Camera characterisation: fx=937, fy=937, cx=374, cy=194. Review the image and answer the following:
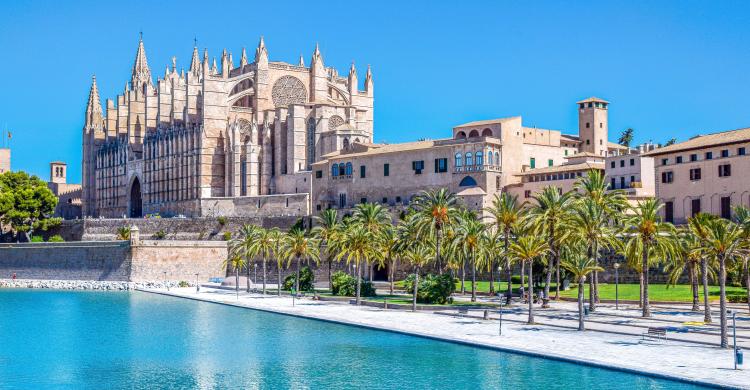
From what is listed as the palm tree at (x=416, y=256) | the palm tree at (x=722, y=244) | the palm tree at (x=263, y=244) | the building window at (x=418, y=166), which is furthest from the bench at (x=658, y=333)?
the building window at (x=418, y=166)

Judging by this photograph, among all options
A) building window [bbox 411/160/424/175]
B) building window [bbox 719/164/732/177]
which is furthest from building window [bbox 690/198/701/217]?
building window [bbox 411/160/424/175]

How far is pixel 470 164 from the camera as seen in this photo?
7038 cm

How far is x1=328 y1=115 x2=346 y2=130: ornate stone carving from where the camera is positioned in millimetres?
90594

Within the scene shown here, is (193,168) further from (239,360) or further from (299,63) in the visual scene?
(239,360)

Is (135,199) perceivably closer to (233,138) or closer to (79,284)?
(233,138)

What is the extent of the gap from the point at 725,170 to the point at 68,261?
54130 mm

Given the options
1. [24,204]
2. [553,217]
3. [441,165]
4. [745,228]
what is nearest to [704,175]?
[553,217]

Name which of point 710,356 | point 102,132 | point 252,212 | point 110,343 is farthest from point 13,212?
point 710,356

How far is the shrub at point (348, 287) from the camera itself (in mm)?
58062

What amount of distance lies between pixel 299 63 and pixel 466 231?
5982cm

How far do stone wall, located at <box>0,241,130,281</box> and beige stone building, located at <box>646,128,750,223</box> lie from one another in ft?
139

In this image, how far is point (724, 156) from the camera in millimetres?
55500

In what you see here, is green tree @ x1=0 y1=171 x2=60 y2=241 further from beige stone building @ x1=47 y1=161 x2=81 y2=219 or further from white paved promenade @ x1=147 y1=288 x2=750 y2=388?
white paved promenade @ x1=147 y1=288 x2=750 y2=388

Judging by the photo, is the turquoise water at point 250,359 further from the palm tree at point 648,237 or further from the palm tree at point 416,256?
the palm tree at point 648,237
